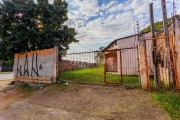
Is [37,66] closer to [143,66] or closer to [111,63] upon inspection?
[111,63]

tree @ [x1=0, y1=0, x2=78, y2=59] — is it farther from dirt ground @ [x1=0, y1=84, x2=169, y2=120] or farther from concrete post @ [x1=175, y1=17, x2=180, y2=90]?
concrete post @ [x1=175, y1=17, x2=180, y2=90]

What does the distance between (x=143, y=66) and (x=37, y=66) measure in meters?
7.10

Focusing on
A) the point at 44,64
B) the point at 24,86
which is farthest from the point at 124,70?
the point at 24,86

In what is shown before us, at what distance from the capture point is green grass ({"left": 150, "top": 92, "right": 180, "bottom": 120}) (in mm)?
3424

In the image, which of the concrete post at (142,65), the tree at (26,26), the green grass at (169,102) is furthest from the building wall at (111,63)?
the tree at (26,26)

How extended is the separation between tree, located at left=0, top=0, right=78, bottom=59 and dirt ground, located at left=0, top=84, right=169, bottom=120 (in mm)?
5294

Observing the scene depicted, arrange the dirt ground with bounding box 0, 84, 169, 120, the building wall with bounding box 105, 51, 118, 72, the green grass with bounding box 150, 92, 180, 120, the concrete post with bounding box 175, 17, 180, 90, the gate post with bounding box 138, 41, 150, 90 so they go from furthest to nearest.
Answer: the building wall with bounding box 105, 51, 118, 72 < the gate post with bounding box 138, 41, 150, 90 < the concrete post with bounding box 175, 17, 180, 90 < the dirt ground with bounding box 0, 84, 169, 120 < the green grass with bounding box 150, 92, 180, 120

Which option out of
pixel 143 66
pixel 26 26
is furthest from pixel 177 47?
pixel 26 26

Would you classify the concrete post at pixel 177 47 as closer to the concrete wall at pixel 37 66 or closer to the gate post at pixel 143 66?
the gate post at pixel 143 66

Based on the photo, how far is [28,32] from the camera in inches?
375

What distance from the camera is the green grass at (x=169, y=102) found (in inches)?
135

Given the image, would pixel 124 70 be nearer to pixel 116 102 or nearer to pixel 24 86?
pixel 116 102

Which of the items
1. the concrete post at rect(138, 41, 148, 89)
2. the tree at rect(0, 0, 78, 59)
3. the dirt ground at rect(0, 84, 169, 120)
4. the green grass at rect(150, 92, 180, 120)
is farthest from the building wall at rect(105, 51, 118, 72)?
the tree at rect(0, 0, 78, 59)

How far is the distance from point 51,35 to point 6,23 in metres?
3.72
